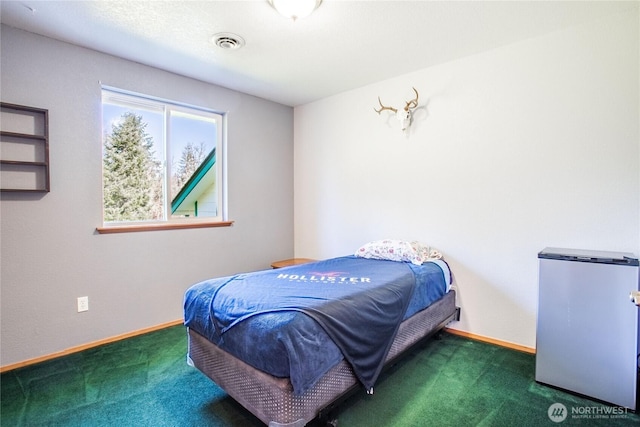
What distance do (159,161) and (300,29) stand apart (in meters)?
1.87

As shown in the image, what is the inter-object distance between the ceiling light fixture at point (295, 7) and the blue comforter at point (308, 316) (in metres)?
1.77

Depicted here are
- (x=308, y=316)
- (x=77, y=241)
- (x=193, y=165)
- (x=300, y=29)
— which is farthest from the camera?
(x=193, y=165)

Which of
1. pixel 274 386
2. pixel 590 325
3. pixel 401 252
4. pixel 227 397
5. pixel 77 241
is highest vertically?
pixel 77 241

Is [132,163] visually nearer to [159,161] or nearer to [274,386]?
[159,161]

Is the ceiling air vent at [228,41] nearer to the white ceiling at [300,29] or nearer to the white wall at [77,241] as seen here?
the white ceiling at [300,29]

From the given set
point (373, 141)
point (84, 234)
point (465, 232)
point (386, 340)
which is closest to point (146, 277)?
point (84, 234)

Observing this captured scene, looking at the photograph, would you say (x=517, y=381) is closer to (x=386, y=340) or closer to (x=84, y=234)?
(x=386, y=340)

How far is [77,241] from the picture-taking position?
8.58 feet

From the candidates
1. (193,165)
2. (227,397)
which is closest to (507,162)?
(227,397)

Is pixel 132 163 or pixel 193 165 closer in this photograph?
pixel 132 163

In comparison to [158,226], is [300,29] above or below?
above

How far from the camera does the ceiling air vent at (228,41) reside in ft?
7.94

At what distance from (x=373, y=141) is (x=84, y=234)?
9.37ft

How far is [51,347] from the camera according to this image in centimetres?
249
